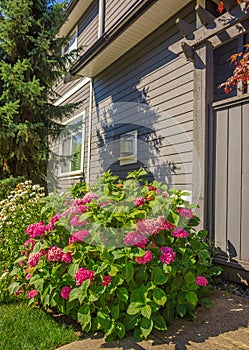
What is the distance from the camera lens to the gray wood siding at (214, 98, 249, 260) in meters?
2.49

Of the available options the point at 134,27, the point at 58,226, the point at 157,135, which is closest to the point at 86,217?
the point at 58,226

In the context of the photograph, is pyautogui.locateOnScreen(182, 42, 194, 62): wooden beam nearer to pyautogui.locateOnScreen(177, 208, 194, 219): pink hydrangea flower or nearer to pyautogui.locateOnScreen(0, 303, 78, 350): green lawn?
pyautogui.locateOnScreen(177, 208, 194, 219): pink hydrangea flower

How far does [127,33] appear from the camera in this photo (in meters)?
4.88

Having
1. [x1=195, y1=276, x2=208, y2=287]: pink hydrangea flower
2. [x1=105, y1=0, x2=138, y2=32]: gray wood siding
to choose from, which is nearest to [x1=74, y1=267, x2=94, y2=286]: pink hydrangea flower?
[x1=195, y1=276, x2=208, y2=287]: pink hydrangea flower

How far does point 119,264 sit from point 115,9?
6323 millimetres

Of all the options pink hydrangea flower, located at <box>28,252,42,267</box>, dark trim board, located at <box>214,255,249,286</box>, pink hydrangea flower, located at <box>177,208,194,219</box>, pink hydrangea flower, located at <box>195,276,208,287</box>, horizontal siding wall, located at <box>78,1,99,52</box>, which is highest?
horizontal siding wall, located at <box>78,1,99,52</box>

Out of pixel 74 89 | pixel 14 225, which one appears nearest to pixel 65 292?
pixel 14 225

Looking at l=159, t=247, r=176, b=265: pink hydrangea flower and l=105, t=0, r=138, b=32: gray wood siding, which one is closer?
l=159, t=247, r=176, b=265: pink hydrangea flower

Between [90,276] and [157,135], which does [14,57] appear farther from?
[90,276]

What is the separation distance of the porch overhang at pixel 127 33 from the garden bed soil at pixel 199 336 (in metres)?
3.91

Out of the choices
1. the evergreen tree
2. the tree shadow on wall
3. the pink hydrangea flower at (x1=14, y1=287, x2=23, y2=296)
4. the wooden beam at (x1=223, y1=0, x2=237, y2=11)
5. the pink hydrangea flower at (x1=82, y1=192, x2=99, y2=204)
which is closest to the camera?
the pink hydrangea flower at (x1=82, y1=192, x2=99, y2=204)

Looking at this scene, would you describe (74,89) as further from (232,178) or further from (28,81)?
(232,178)

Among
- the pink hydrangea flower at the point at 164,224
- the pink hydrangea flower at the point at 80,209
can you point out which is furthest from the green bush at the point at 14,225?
the pink hydrangea flower at the point at 164,224

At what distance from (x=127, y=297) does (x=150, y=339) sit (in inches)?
11.0
